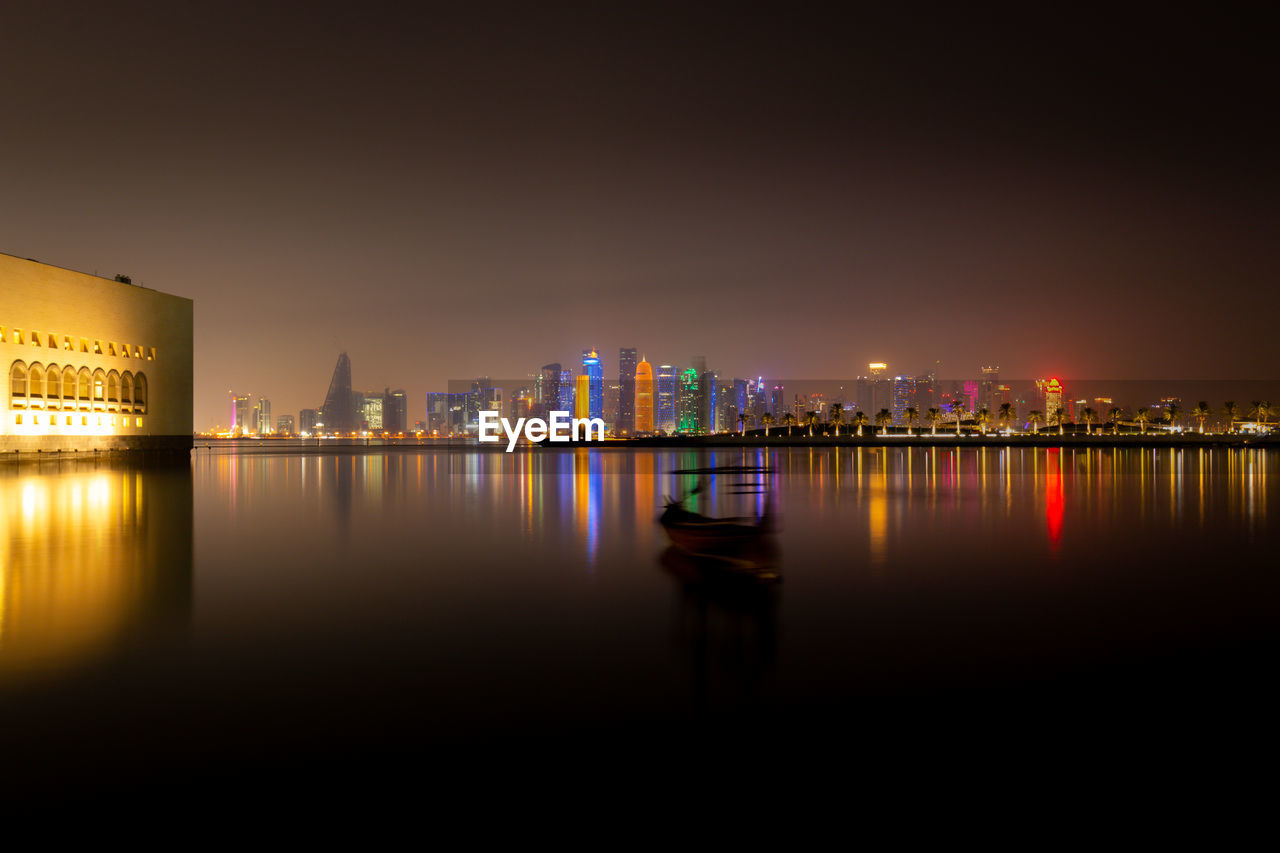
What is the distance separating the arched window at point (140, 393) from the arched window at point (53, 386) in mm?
7033

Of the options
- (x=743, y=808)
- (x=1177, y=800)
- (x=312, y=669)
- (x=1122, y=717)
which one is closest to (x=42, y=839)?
(x=312, y=669)

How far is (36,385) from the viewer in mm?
47562

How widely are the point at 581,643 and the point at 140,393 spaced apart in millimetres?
61342

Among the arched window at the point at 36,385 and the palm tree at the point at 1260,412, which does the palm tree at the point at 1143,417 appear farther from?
the arched window at the point at 36,385

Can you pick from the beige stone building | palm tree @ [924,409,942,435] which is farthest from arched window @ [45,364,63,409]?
palm tree @ [924,409,942,435]

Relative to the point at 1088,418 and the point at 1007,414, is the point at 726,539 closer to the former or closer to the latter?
the point at 1007,414

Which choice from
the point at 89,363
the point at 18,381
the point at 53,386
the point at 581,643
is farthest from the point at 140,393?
the point at 581,643

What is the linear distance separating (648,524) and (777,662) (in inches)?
444

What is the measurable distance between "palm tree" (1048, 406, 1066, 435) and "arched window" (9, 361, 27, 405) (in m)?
163

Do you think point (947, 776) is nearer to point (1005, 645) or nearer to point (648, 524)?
point (1005, 645)

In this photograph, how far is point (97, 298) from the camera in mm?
52812

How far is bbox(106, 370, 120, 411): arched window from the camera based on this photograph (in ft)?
176

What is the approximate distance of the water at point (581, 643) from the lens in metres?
5.19

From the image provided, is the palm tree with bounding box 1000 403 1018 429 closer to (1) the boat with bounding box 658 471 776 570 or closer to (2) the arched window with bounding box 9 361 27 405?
(2) the arched window with bounding box 9 361 27 405
